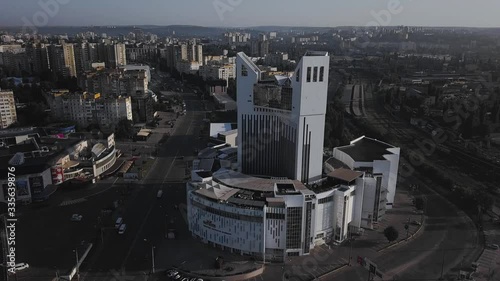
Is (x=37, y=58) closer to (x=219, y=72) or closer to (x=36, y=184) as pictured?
(x=219, y=72)

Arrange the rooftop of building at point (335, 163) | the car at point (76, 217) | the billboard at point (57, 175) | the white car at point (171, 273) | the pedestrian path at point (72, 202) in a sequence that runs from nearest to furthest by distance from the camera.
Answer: the white car at point (171, 273) < the car at point (76, 217) < the rooftop of building at point (335, 163) < the pedestrian path at point (72, 202) < the billboard at point (57, 175)

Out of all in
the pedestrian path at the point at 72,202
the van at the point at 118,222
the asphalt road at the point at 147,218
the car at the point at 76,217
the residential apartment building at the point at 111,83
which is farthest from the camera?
the residential apartment building at the point at 111,83

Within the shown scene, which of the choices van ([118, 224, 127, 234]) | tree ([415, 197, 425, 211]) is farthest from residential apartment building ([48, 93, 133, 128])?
tree ([415, 197, 425, 211])

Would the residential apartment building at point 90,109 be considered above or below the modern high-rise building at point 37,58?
below

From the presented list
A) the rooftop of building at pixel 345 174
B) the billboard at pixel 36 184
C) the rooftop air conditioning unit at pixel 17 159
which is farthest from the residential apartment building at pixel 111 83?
the rooftop of building at pixel 345 174

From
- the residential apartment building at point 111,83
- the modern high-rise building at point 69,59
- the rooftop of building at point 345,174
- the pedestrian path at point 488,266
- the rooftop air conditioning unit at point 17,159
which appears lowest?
the pedestrian path at point 488,266

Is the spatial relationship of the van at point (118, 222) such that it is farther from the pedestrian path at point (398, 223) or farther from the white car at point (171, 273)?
the pedestrian path at point (398, 223)
